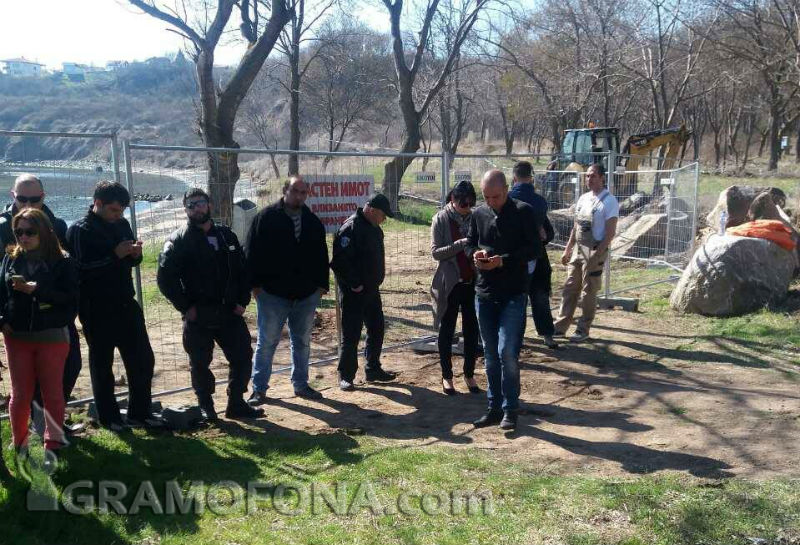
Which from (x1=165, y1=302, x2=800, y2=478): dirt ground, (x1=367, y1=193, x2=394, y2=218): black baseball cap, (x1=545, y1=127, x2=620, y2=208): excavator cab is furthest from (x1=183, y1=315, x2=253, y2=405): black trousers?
(x1=545, y1=127, x2=620, y2=208): excavator cab

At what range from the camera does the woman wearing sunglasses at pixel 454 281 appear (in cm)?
636

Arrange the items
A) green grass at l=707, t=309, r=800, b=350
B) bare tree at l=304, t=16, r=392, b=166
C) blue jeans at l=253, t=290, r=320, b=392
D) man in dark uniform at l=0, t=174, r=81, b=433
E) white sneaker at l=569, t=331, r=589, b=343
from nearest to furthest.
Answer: man in dark uniform at l=0, t=174, r=81, b=433 < blue jeans at l=253, t=290, r=320, b=392 < green grass at l=707, t=309, r=800, b=350 < white sneaker at l=569, t=331, r=589, b=343 < bare tree at l=304, t=16, r=392, b=166

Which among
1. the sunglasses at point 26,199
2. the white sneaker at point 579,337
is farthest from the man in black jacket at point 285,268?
the white sneaker at point 579,337

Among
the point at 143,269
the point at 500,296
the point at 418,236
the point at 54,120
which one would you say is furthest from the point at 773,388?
the point at 54,120

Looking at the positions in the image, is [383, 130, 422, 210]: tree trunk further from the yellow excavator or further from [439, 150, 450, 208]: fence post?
the yellow excavator

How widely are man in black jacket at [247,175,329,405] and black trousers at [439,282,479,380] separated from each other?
1.12m

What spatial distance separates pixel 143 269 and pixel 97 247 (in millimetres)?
9095

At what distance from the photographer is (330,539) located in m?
3.71

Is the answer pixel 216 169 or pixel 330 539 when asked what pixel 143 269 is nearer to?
pixel 216 169

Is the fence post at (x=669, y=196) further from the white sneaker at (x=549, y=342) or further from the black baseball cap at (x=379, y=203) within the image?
the black baseball cap at (x=379, y=203)

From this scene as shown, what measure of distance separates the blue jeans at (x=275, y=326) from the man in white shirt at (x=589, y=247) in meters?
3.29

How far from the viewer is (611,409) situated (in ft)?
19.5

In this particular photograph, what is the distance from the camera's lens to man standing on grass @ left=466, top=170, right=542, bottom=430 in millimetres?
5250

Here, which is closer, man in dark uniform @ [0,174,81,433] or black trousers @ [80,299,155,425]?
man in dark uniform @ [0,174,81,433]
